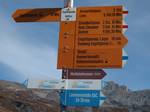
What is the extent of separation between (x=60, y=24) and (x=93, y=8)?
1.83m

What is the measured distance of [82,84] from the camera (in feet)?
67.2

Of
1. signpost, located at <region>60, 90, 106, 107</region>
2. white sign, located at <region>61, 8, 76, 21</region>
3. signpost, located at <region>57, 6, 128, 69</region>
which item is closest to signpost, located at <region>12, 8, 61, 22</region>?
white sign, located at <region>61, 8, 76, 21</region>

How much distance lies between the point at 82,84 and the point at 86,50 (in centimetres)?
185

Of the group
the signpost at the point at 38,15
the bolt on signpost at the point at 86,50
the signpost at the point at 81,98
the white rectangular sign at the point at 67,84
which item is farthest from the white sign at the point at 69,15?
the signpost at the point at 81,98

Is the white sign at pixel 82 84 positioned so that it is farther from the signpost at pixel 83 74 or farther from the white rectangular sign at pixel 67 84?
the signpost at pixel 83 74

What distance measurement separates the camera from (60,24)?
22141 mm

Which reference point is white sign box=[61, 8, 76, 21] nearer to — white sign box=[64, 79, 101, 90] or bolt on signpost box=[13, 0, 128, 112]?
bolt on signpost box=[13, 0, 128, 112]

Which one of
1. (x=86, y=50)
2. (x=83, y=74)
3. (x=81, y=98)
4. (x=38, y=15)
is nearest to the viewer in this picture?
(x=81, y=98)

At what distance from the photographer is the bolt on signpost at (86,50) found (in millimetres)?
20438

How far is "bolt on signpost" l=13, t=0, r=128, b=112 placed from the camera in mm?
20438

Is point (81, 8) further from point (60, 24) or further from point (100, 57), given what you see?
point (100, 57)

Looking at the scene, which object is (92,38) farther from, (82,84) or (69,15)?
(82,84)

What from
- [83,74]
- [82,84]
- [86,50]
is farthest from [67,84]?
[86,50]

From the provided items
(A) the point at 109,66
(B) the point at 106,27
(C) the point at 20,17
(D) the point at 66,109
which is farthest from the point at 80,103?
(C) the point at 20,17
